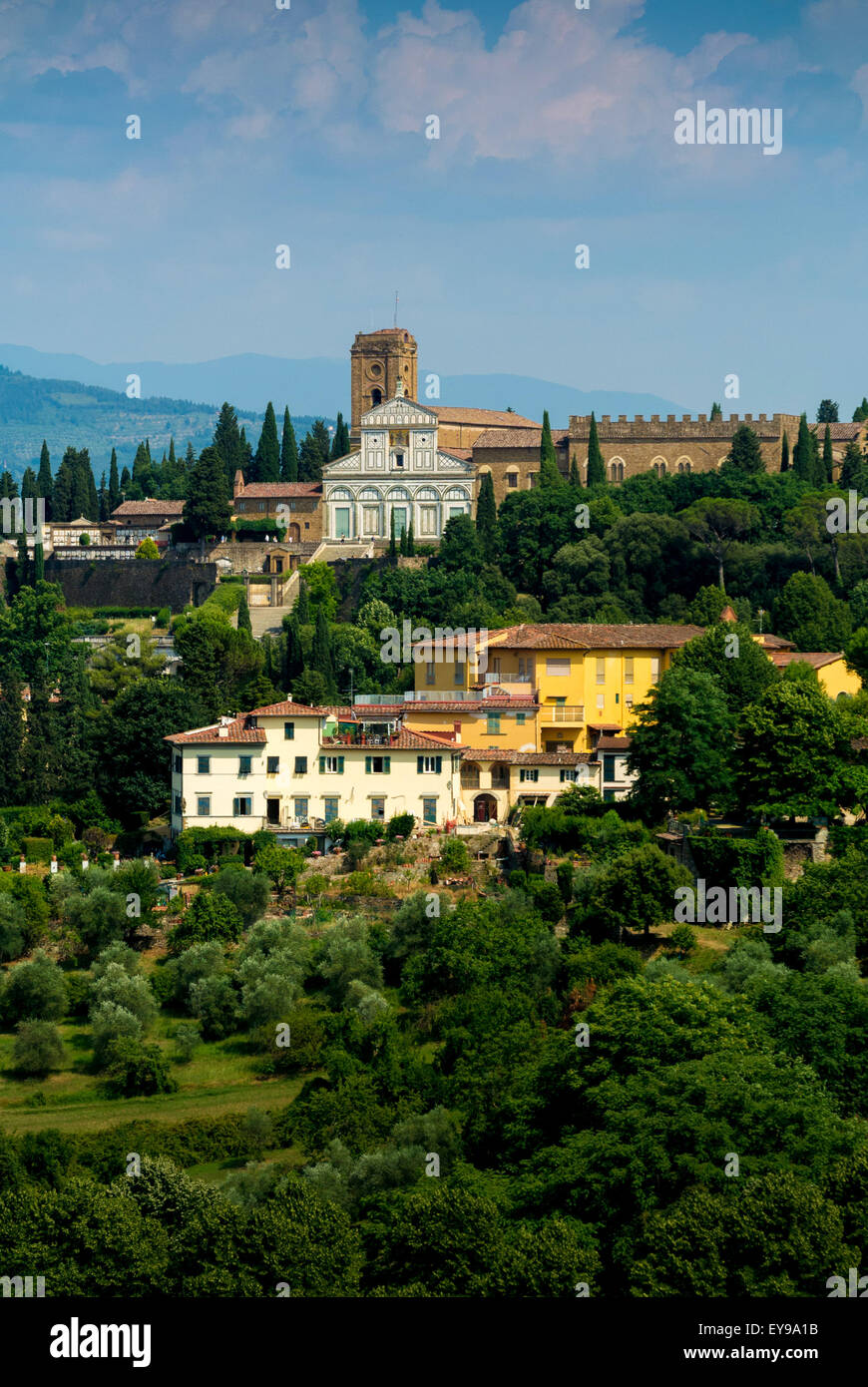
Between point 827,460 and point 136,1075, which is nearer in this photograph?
point 136,1075

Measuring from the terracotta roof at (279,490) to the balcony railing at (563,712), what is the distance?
3937 cm

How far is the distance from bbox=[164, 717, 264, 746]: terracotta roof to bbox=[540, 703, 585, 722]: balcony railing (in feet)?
27.4

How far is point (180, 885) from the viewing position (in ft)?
152

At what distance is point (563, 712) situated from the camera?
53250 millimetres

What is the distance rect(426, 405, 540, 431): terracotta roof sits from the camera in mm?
97188

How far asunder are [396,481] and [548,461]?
698 centimetres

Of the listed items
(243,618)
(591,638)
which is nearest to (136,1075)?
(591,638)

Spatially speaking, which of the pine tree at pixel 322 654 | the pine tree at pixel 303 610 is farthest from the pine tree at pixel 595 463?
the pine tree at pixel 322 654

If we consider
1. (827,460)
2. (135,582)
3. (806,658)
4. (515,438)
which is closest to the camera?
(806,658)

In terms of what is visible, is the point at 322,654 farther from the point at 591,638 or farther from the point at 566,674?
the point at 566,674

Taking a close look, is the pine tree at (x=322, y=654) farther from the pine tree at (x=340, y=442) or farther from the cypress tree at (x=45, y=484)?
the cypress tree at (x=45, y=484)

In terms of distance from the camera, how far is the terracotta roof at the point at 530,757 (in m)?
50.5

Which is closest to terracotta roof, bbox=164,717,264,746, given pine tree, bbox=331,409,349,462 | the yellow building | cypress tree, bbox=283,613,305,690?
the yellow building
